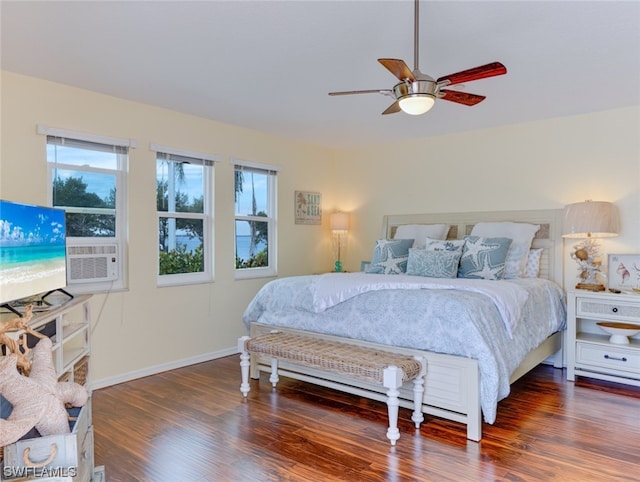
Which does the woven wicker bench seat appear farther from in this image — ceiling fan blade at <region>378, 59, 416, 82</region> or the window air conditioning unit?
ceiling fan blade at <region>378, 59, 416, 82</region>

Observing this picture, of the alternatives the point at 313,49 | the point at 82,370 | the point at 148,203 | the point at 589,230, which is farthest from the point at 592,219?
Result: the point at 82,370

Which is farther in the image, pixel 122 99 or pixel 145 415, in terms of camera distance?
pixel 122 99

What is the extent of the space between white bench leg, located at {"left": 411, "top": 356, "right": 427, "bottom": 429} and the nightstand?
1730 mm

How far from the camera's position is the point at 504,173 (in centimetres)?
455

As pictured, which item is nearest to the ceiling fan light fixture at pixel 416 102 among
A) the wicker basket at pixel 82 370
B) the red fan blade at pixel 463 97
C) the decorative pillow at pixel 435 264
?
the red fan blade at pixel 463 97

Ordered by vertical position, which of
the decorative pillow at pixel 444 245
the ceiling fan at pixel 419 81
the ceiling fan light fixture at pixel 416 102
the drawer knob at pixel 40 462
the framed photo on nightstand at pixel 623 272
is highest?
the ceiling fan at pixel 419 81

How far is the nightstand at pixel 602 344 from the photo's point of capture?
344 cm

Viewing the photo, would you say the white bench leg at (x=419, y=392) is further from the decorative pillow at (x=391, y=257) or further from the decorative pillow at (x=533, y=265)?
the decorative pillow at (x=533, y=265)

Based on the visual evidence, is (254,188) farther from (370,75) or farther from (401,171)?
(370,75)

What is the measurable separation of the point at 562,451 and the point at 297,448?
146 centimetres

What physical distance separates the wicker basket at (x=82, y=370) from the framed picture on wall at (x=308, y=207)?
10.3 ft

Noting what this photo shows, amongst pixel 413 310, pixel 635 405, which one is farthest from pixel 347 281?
pixel 635 405

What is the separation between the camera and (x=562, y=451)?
7.95ft

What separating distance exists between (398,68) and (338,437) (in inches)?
81.9
